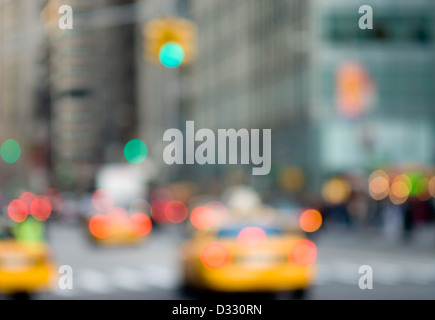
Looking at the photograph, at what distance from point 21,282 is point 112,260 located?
1273 centimetres

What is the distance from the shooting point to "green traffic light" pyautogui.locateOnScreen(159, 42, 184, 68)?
→ 582 inches

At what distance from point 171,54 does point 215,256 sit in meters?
3.11

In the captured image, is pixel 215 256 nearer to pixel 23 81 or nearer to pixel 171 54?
pixel 171 54

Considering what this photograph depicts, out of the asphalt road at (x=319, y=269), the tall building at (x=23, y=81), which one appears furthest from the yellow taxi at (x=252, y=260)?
the tall building at (x=23, y=81)

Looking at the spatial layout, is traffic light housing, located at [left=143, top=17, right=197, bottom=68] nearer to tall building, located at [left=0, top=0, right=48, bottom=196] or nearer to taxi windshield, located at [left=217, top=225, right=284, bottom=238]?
taxi windshield, located at [left=217, top=225, right=284, bottom=238]

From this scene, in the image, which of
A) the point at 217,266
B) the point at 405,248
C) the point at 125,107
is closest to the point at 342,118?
the point at 405,248

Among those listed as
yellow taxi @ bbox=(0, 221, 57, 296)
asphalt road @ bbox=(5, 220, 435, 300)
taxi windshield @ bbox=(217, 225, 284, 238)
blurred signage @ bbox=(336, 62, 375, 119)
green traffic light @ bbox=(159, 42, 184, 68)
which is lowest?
asphalt road @ bbox=(5, 220, 435, 300)

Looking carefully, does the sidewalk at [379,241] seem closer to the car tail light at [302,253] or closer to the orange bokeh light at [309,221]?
the orange bokeh light at [309,221]

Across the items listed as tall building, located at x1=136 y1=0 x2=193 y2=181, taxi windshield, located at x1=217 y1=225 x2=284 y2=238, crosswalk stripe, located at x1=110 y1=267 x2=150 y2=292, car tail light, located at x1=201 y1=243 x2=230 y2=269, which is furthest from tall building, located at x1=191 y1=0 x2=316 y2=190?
car tail light, located at x1=201 y1=243 x2=230 y2=269

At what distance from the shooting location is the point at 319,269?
22672 mm

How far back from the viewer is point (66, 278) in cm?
1210

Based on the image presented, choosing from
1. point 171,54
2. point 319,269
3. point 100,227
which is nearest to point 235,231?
point 171,54

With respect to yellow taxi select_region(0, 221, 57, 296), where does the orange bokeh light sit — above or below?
below
